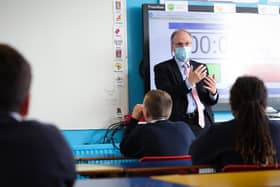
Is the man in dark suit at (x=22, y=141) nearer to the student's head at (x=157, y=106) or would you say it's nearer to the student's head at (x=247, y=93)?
the student's head at (x=247, y=93)

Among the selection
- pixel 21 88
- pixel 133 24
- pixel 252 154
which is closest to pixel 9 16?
pixel 133 24

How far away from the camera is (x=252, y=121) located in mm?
2217

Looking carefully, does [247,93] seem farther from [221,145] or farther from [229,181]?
[229,181]

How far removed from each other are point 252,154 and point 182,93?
1.57 metres

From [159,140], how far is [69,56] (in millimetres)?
1937

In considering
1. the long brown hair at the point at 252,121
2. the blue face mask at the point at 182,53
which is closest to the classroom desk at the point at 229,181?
the long brown hair at the point at 252,121

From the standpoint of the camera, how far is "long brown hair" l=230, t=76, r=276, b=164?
85.2 inches

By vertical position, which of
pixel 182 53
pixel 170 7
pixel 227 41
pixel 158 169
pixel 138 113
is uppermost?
pixel 170 7

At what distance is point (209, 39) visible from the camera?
480 centimetres

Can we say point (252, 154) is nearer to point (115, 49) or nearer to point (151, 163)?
point (151, 163)

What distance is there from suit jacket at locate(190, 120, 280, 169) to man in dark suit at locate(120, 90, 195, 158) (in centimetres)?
42

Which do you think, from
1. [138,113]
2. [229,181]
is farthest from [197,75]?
[229,181]

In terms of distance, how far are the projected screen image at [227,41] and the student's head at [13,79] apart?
331cm

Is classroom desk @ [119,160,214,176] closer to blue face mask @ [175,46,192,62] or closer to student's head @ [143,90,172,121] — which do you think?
student's head @ [143,90,172,121]
